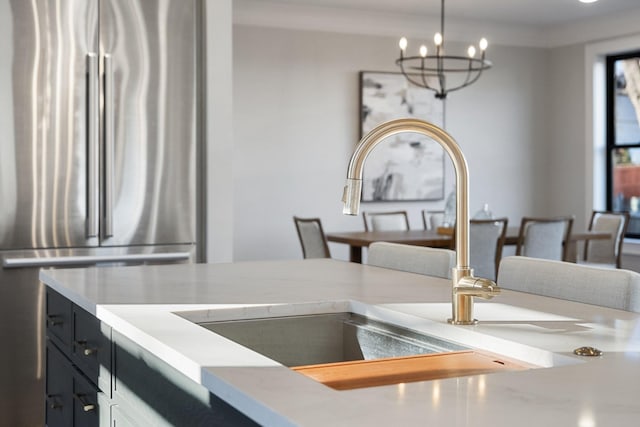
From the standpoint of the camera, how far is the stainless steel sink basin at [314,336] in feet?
6.26

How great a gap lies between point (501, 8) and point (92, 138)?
4220mm

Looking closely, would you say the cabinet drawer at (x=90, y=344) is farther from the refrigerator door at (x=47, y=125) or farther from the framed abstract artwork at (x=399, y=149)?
the framed abstract artwork at (x=399, y=149)

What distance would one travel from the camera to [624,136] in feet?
24.8

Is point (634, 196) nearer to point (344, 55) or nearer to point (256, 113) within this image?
point (344, 55)

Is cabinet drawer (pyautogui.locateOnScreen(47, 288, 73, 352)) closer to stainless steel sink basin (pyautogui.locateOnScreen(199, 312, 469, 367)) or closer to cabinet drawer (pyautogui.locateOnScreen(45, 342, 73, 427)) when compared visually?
cabinet drawer (pyautogui.locateOnScreen(45, 342, 73, 427))

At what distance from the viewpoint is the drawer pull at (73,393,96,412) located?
7.18 ft

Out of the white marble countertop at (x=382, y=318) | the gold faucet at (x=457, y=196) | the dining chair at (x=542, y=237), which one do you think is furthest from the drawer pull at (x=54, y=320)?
the dining chair at (x=542, y=237)

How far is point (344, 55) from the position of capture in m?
7.04

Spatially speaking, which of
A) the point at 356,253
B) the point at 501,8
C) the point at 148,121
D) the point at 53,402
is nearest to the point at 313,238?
the point at 356,253

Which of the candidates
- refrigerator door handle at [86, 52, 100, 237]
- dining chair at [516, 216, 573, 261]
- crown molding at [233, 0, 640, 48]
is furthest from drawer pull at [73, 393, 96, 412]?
crown molding at [233, 0, 640, 48]

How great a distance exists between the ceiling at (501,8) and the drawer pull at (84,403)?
4.78 m

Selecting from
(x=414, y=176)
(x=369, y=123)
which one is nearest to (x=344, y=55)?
(x=369, y=123)

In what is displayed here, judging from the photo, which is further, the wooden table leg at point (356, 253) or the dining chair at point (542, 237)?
the wooden table leg at point (356, 253)

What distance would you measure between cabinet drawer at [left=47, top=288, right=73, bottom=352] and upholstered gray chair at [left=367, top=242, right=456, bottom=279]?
101cm
